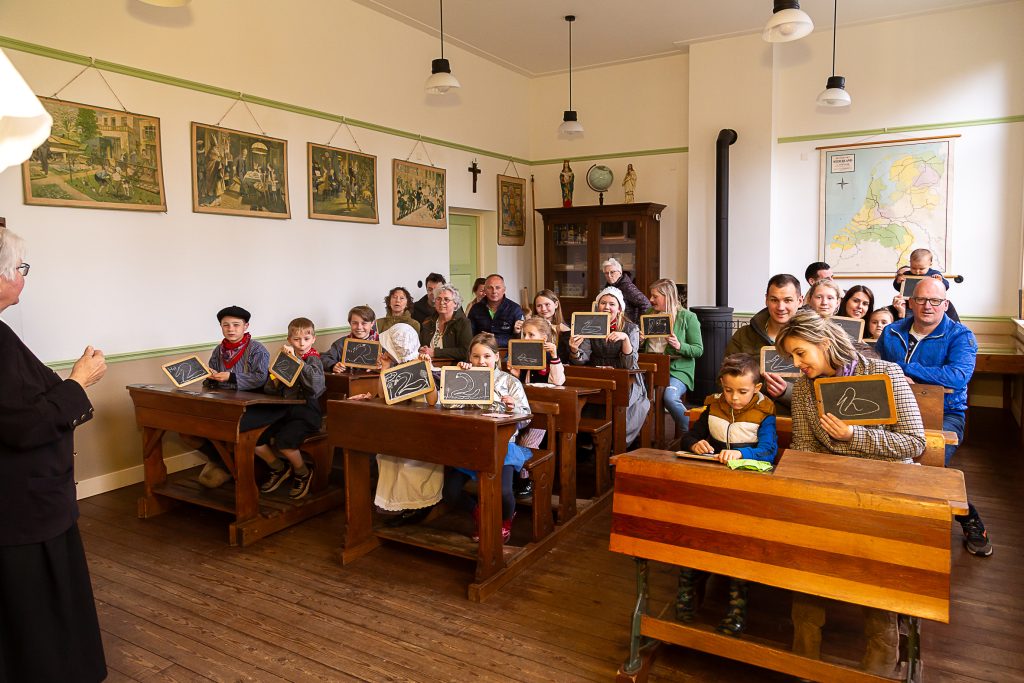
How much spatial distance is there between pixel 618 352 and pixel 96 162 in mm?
3711

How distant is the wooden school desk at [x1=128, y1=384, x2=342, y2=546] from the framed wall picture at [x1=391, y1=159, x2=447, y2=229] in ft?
10.8

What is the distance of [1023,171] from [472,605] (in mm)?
6844

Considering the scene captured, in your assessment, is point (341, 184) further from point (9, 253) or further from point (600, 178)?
point (9, 253)

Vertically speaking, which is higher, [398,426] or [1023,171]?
[1023,171]

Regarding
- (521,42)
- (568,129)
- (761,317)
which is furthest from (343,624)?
(521,42)

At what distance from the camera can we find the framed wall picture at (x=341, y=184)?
239 inches

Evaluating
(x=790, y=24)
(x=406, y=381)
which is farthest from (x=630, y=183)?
(x=406, y=381)

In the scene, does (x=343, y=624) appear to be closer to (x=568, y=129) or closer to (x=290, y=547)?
(x=290, y=547)

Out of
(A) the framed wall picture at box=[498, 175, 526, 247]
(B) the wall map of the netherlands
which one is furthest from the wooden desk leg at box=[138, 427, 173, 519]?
(B) the wall map of the netherlands

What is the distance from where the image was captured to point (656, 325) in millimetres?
5355

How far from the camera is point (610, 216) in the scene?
325 inches

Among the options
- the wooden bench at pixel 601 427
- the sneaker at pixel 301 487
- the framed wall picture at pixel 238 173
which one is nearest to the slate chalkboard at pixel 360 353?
the sneaker at pixel 301 487

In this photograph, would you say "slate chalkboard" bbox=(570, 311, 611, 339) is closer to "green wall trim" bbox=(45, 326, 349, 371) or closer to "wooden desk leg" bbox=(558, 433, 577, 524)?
"wooden desk leg" bbox=(558, 433, 577, 524)

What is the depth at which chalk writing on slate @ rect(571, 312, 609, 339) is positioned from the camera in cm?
477
